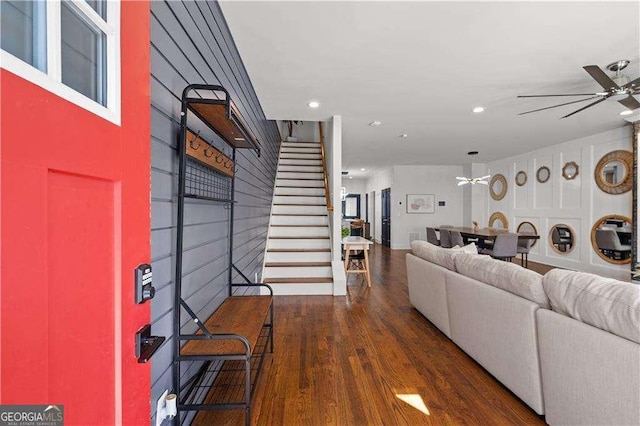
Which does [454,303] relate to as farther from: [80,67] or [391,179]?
[391,179]

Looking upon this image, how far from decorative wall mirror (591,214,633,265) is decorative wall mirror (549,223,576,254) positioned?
0.57 m

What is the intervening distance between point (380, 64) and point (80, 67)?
2.78 m

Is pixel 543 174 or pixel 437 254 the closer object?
pixel 437 254

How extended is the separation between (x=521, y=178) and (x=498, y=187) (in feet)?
2.87

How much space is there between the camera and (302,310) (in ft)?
11.5

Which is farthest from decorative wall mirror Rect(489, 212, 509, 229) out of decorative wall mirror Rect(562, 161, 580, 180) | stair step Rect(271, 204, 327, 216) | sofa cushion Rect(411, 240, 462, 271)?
sofa cushion Rect(411, 240, 462, 271)

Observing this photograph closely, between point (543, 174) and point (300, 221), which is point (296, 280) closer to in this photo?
point (300, 221)

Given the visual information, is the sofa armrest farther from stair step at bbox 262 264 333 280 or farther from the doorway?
the doorway

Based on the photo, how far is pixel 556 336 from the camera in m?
1.55

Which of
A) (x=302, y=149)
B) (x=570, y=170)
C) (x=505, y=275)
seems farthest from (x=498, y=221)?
(x=505, y=275)

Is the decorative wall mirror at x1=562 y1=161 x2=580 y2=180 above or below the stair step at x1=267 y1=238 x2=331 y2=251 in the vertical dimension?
above

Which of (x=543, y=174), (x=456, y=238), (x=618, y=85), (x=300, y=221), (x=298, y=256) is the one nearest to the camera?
(x=618, y=85)

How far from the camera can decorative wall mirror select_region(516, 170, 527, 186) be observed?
7.42 m

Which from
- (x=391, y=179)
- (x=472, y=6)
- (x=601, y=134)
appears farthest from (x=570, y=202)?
(x=472, y=6)
